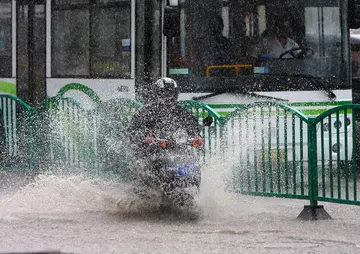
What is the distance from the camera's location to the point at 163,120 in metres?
9.88

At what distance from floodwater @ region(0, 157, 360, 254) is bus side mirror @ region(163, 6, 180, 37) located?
2.40m

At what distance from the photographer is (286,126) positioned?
35.3 feet

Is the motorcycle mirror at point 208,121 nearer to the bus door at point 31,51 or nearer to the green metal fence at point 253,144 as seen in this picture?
the green metal fence at point 253,144

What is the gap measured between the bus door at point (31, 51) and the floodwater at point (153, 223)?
352cm

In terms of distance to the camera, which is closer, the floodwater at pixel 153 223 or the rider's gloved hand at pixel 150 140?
the floodwater at pixel 153 223

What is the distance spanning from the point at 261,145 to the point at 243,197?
3.34ft

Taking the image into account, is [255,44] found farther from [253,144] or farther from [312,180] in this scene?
[312,180]

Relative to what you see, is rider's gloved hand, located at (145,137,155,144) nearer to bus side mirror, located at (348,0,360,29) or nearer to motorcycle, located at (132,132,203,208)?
motorcycle, located at (132,132,203,208)

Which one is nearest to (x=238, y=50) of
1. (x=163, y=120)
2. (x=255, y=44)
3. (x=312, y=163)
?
(x=255, y=44)

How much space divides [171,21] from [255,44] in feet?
4.01

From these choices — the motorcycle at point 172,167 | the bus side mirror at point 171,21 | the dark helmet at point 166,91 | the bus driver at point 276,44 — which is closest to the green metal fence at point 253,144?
the motorcycle at point 172,167

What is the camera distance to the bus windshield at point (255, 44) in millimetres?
13867

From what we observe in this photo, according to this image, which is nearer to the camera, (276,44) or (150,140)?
(150,140)

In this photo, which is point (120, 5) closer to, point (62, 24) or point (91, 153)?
point (62, 24)
